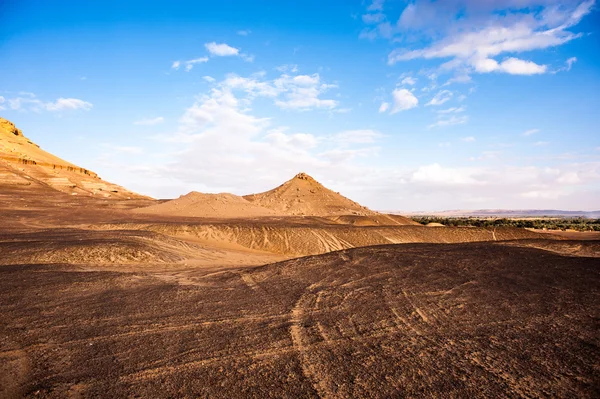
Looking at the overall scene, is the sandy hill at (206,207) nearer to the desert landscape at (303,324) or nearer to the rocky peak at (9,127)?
the desert landscape at (303,324)

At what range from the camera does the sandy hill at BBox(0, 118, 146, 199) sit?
5841 cm

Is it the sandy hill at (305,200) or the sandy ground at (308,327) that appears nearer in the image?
the sandy ground at (308,327)

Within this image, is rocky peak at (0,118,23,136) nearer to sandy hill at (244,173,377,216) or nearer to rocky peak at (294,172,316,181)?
sandy hill at (244,173,377,216)

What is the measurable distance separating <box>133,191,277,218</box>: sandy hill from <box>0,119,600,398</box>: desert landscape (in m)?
24.8

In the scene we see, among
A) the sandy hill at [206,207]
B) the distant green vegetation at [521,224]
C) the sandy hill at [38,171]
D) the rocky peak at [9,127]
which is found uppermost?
the rocky peak at [9,127]

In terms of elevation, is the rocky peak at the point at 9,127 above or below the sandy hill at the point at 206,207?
above

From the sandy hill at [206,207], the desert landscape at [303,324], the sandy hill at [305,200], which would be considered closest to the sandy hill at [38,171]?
the sandy hill at [206,207]

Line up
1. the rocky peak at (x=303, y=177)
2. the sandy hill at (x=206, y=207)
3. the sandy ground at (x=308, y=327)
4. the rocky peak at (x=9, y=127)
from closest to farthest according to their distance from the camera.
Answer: the sandy ground at (x=308, y=327)
the sandy hill at (x=206, y=207)
the rocky peak at (x=303, y=177)
the rocky peak at (x=9, y=127)

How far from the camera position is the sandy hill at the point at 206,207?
40562 mm

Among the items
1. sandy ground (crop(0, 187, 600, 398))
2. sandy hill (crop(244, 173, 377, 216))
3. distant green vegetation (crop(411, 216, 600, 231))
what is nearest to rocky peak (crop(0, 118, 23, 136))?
sandy hill (crop(244, 173, 377, 216))

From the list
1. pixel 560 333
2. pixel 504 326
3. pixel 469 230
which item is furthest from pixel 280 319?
pixel 469 230

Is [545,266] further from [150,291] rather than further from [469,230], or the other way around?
[469,230]

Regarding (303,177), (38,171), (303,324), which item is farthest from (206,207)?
(38,171)

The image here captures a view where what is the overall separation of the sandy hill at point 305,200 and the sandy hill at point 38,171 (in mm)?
29494
